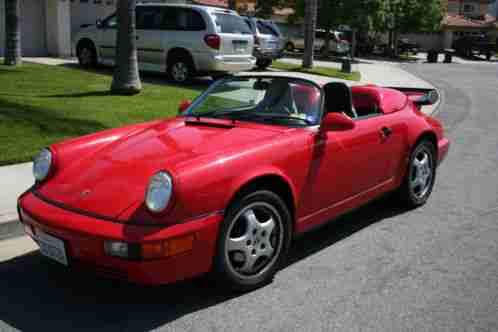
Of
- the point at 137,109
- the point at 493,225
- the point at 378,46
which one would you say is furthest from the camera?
the point at 378,46

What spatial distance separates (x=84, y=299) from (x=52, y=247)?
418mm

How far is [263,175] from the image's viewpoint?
12.5ft

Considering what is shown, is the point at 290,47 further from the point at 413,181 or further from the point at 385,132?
the point at 385,132

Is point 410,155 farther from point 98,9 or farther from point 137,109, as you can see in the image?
point 98,9

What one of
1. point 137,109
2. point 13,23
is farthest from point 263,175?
point 13,23

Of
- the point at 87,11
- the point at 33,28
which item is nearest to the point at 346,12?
the point at 87,11

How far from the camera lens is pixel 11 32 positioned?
1406 cm

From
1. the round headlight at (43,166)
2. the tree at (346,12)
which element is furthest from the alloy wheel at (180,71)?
the tree at (346,12)

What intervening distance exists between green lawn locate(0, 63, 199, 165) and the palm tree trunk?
44 centimetres

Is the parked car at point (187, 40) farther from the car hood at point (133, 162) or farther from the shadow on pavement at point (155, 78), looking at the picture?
the car hood at point (133, 162)

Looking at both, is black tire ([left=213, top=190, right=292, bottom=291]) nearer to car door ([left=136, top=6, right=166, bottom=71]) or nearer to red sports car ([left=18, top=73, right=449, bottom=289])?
red sports car ([left=18, top=73, right=449, bottom=289])

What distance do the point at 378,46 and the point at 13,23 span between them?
1573 inches

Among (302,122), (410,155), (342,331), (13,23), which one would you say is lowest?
(342,331)

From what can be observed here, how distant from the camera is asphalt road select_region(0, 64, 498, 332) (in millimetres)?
3457
